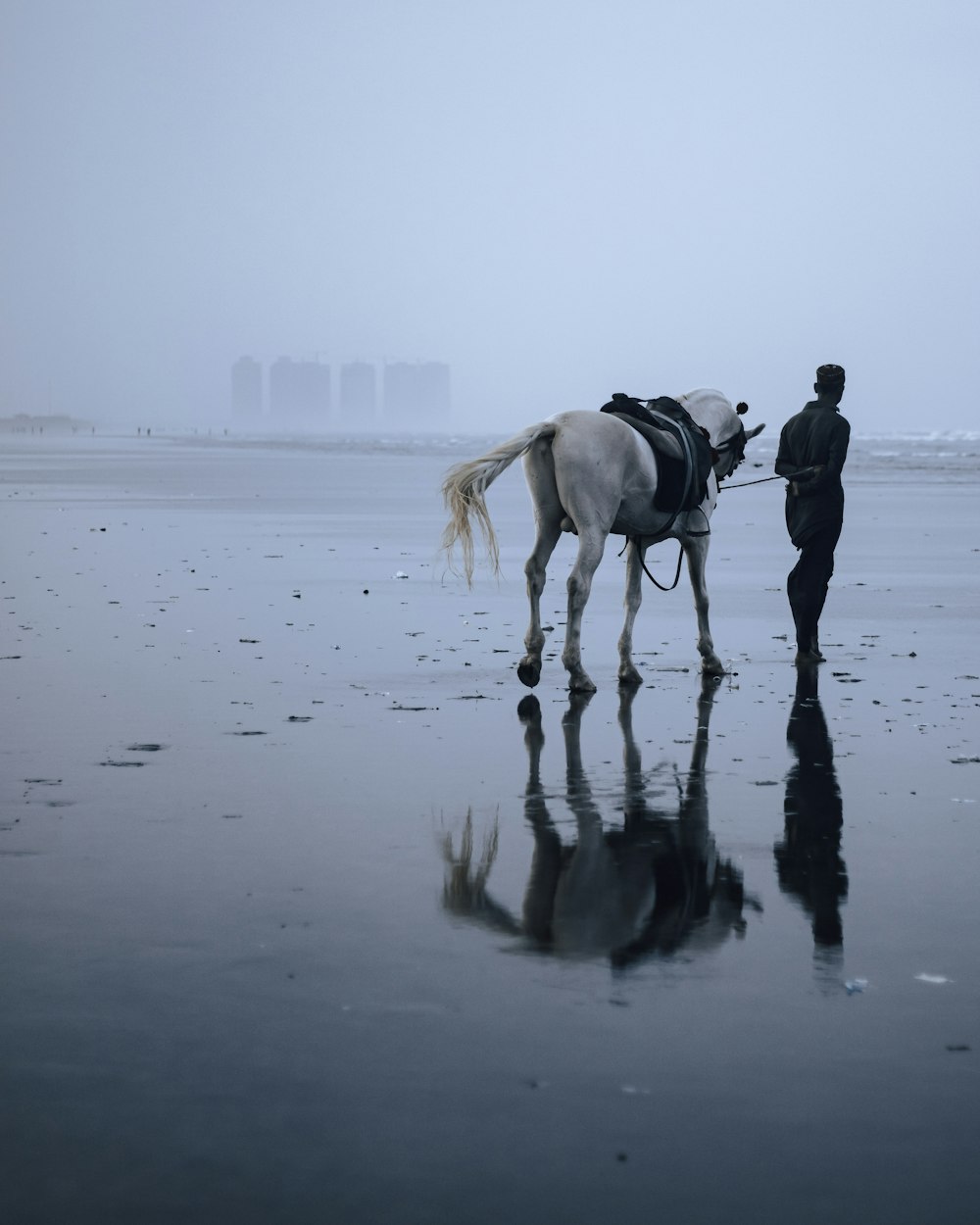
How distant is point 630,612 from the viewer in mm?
12203

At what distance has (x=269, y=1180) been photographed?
370 cm

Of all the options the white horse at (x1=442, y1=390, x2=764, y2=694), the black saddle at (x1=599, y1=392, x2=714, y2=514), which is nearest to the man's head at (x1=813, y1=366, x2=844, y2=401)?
the black saddle at (x1=599, y1=392, x2=714, y2=514)

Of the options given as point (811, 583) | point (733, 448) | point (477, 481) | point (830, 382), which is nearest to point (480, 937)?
point (477, 481)

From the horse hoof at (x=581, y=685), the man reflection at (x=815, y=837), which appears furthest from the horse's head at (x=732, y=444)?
the man reflection at (x=815, y=837)

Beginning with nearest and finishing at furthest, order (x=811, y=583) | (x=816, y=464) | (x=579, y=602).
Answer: (x=579, y=602), (x=811, y=583), (x=816, y=464)

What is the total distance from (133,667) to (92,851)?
542 centimetres

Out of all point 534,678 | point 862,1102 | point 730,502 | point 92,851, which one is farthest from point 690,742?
point 730,502

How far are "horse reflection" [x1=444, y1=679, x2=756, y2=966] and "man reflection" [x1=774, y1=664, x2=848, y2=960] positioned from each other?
237 mm

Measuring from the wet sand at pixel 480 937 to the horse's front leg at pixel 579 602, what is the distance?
0.55 ft

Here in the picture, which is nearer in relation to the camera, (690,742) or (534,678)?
(690,742)

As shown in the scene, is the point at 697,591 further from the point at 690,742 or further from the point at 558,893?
the point at 558,893

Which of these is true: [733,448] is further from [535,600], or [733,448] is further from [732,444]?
[535,600]

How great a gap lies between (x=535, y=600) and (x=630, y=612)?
2.93ft

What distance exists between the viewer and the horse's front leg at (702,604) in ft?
39.0
